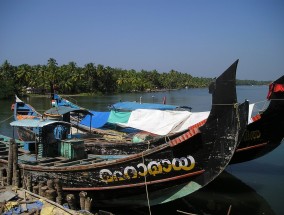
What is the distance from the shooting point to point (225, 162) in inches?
357

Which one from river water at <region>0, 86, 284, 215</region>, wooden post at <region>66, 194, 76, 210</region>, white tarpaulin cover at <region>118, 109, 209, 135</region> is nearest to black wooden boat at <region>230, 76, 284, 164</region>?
river water at <region>0, 86, 284, 215</region>

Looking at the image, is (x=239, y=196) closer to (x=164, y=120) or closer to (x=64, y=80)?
(x=164, y=120)

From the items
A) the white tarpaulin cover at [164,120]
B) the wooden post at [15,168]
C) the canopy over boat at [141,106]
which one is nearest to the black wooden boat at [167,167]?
the wooden post at [15,168]

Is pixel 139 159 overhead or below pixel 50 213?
overhead

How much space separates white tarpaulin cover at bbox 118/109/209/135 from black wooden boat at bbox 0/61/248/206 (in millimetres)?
6897

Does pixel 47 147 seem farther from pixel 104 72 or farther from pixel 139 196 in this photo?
pixel 104 72

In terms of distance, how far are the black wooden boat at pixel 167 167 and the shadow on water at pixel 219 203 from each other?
0.96 metres

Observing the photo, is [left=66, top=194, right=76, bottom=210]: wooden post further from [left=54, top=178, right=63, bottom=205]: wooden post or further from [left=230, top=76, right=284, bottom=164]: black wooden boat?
[left=230, top=76, right=284, bottom=164]: black wooden boat

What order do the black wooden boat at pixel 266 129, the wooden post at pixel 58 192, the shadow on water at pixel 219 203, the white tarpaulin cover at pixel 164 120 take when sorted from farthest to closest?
the white tarpaulin cover at pixel 164 120 < the black wooden boat at pixel 266 129 < the shadow on water at pixel 219 203 < the wooden post at pixel 58 192

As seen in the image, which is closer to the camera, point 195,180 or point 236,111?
point 236,111

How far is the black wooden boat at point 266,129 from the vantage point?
12.9 meters

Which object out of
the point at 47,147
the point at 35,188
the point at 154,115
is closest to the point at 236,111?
the point at 35,188

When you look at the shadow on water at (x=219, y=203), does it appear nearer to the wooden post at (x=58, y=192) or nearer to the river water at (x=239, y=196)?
the river water at (x=239, y=196)

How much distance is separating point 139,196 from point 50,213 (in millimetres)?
3079
